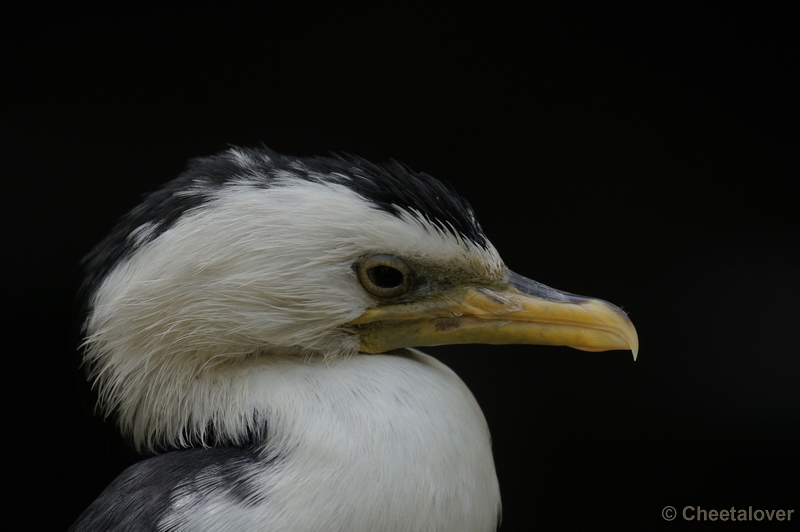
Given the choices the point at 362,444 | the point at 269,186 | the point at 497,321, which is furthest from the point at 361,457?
the point at 269,186

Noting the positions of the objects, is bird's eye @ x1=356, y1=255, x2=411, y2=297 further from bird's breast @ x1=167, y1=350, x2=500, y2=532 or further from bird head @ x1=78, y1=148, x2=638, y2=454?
bird's breast @ x1=167, y1=350, x2=500, y2=532

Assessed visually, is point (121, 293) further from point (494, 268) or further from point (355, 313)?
point (494, 268)

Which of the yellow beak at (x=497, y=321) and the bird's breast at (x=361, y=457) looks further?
the yellow beak at (x=497, y=321)

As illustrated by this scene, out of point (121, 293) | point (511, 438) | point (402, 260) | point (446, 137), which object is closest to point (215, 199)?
point (121, 293)

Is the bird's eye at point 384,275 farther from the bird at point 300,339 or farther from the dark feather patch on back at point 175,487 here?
the dark feather patch on back at point 175,487

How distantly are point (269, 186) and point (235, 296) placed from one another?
18cm

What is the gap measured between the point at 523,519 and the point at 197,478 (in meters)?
1.28

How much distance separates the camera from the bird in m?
1.08

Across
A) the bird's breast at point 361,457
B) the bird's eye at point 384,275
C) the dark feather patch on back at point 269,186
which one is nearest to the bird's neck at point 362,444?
the bird's breast at point 361,457

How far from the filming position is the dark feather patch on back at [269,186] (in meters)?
1.17

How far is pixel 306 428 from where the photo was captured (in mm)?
1099

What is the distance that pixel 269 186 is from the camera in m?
1.16

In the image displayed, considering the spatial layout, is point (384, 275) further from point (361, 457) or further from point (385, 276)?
point (361, 457)

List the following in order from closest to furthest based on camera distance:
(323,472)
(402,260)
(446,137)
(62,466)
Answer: (323,472)
(402,260)
(62,466)
(446,137)
